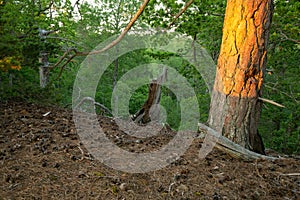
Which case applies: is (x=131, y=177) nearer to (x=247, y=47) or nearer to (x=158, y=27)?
(x=247, y=47)

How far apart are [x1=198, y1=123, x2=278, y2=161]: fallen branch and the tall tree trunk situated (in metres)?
0.14

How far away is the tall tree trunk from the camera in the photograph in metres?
2.75

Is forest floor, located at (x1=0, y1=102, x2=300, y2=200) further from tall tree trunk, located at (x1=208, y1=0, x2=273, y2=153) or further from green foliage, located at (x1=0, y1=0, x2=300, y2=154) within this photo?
green foliage, located at (x1=0, y1=0, x2=300, y2=154)

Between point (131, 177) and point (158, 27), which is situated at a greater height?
point (158, 27)

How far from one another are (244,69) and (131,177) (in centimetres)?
167

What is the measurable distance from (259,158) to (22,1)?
746 centimetres

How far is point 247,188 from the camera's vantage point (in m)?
2.09

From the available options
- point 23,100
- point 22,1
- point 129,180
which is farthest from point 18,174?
point 22,1

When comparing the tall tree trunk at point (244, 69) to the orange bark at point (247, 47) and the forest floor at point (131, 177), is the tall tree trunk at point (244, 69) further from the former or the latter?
the forest floor at point (131, 177)

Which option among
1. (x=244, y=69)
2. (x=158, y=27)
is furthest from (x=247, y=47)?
(x=158, y=27)

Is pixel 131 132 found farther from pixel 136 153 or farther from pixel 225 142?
pixel 225 142

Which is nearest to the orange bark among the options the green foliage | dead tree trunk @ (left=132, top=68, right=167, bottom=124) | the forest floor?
the forest floor

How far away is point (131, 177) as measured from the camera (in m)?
2.22

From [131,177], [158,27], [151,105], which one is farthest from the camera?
[158,27]
